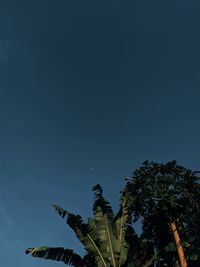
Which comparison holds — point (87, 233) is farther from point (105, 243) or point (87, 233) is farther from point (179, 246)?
point (179, 246)

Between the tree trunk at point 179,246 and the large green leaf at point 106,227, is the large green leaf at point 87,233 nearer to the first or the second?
the large green leaf at point 106,227

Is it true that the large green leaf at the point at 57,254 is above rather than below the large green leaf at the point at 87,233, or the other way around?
below

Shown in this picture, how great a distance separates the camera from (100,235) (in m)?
20.8

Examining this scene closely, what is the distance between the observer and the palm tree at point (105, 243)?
20281 millimetres

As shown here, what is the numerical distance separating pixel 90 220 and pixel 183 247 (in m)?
4.87

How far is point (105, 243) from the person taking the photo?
20609mm

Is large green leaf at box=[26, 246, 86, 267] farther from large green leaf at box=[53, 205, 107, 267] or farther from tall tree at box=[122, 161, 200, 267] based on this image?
tall tree at box=[122, 161, 200, 267]

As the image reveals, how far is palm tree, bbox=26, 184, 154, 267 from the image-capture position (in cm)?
2028

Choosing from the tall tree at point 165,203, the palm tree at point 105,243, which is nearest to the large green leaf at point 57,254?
the palm tree at point 105,243

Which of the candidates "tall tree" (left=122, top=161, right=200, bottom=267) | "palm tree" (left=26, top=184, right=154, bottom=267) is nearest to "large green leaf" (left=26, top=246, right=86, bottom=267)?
"palm tree" (left=26, top=184, right=154, bottom=267)

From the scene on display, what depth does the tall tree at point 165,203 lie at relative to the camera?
816 inches

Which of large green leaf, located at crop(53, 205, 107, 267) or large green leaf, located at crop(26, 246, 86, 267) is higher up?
large green leaf, located at crop(53, 205, 107, 267)

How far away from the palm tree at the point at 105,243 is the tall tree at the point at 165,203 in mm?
658

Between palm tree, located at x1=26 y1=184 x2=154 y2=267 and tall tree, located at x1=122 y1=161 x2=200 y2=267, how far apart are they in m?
0.66
